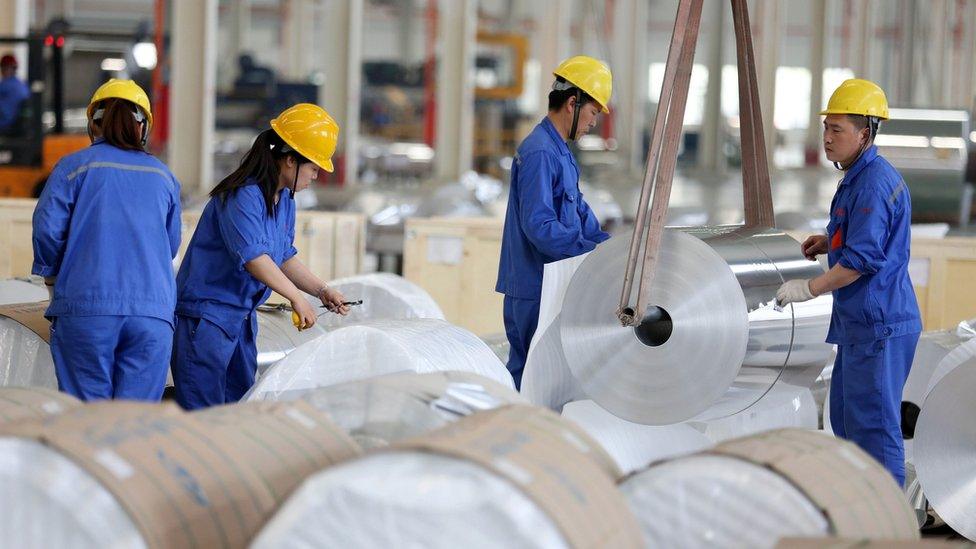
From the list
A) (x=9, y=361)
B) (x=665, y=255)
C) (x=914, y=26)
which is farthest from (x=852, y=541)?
(x=914, y=26)

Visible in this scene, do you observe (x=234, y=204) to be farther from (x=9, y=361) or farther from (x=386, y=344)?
(x=9, y=361)

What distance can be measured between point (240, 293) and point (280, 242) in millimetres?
257

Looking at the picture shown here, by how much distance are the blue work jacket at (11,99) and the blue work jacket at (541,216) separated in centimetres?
705

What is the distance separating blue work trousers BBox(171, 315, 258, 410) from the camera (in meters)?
4.66

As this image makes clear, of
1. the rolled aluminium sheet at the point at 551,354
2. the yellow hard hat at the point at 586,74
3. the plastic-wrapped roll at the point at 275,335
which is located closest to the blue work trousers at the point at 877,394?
the rolled aluminium sheet at the point at 551,354

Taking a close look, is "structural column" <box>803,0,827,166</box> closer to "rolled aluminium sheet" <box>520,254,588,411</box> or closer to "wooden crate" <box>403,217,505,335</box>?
"wooden crate" <box>403,217,505,335</box>

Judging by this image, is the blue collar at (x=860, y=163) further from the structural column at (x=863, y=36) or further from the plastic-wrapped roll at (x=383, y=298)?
the structural column at (x=863, y=36)

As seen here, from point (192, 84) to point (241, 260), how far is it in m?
7.89

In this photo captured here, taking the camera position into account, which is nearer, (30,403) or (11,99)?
(30,403)

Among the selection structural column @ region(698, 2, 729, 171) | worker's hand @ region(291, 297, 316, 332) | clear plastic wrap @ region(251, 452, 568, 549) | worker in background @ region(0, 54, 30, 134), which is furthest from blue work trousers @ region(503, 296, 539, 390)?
structural column @ region(698, 2, 729, 171)

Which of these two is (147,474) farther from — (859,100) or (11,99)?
(11,99)

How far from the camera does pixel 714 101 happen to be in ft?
77.7

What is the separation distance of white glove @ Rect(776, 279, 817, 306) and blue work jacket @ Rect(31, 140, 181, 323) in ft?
6.88

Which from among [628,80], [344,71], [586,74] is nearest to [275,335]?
[586,74]
